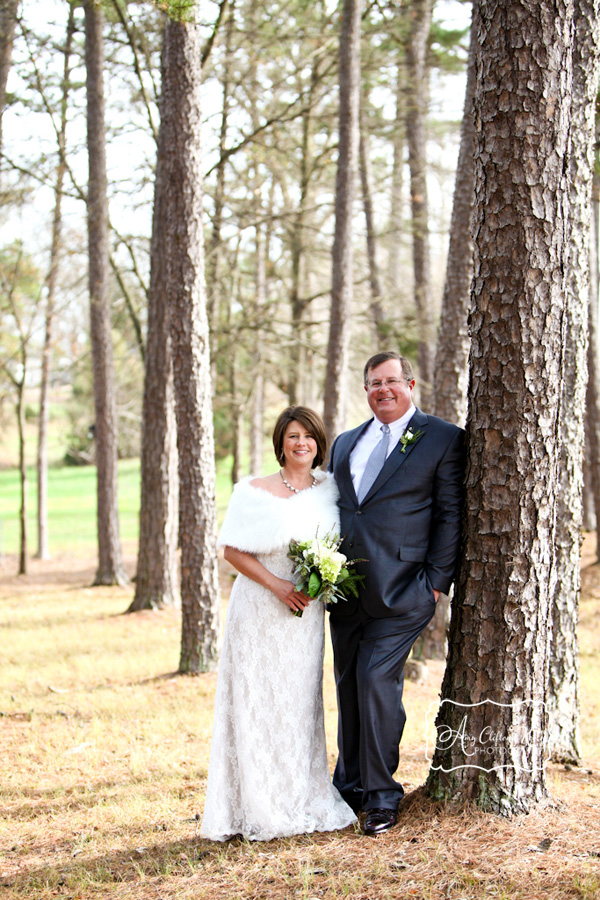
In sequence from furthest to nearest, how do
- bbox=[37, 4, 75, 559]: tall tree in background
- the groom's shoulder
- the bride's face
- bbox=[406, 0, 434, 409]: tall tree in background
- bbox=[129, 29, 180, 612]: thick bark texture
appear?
bbox=[406, 0, 434, 409]: tall tree in background, bbox=[37, 4, 75, 559]: tall tree in background, bbox=[129, 29, 180, 612]: thick bark texture, the groom's shoulder, the bride's face

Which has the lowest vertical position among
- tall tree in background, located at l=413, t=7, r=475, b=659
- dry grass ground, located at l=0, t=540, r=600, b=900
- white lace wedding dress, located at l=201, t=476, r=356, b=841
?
dry grass ground, located at l=0, t=540, r=600, b=900

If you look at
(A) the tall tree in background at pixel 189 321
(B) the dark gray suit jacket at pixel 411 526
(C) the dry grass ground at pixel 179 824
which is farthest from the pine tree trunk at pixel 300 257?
(B) the dark gray suit jacket at pixel 411 526

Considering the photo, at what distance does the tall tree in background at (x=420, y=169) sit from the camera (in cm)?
1421

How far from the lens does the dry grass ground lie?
3.54 m

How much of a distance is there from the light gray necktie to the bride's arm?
1.98 feet

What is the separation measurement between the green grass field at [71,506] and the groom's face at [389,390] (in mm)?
19702

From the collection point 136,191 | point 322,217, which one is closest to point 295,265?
point 322,217

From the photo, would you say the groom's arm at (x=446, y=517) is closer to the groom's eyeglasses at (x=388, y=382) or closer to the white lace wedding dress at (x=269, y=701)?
the groom's eyeglasses at (x=388, y=382)

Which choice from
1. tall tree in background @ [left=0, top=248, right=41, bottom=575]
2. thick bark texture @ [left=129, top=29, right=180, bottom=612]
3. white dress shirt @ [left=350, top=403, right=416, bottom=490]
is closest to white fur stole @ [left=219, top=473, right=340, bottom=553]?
white dress shirt @ [left=350, top=403, right=416, bottom=490]

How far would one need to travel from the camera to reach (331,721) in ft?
21.8

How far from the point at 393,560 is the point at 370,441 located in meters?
0.73

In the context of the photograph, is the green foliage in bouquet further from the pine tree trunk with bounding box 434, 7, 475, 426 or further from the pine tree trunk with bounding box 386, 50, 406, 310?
the pine tree trunk with bounding box 386, 50, 406, 310

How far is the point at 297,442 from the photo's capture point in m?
4.31

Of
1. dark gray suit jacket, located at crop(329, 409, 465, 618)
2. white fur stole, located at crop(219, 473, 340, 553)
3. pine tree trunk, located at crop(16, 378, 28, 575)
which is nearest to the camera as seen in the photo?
dark gray suit jacket, located at crop(329, 409, 465, 618)
